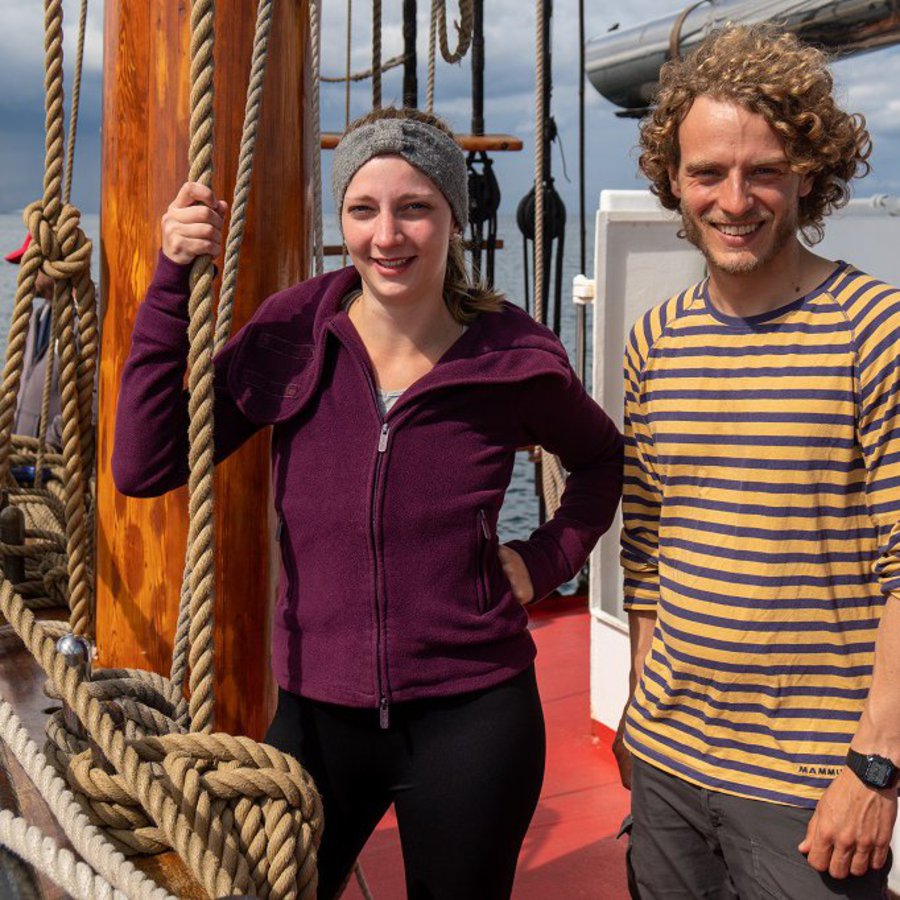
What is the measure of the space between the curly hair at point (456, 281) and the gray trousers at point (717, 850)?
67cm

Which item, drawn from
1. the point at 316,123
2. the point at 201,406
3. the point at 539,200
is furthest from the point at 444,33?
the point at 201,406

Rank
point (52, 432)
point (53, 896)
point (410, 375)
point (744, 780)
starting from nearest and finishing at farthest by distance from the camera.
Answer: point (53, 896), point (744, 780), point (410, 375), point (52, 432)

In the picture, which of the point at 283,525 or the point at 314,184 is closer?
the point at 283,525

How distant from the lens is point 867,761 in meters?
1.37

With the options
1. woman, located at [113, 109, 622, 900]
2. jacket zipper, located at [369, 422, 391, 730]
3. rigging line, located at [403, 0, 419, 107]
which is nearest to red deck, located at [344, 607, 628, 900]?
woman, located at [113, 109, 622, 900]

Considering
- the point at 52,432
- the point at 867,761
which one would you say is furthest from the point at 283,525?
the point at 52,432

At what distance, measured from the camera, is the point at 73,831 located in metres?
1.14

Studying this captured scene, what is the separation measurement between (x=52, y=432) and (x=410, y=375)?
291cm

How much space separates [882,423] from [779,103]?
1.38 feet

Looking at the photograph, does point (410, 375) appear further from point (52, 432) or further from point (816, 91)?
point (52, 432)

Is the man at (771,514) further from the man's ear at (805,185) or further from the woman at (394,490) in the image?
the woman at (394,490)

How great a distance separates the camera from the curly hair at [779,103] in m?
1.48

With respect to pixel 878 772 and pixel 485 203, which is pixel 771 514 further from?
pixel 485 203

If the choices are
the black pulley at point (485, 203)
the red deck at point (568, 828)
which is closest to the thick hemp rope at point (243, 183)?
the red deck at point (568, 828)
